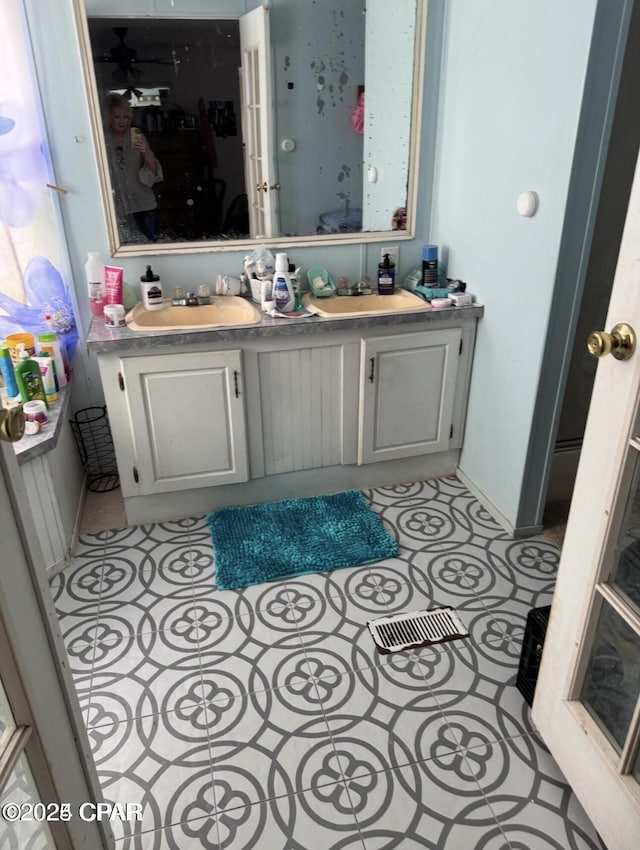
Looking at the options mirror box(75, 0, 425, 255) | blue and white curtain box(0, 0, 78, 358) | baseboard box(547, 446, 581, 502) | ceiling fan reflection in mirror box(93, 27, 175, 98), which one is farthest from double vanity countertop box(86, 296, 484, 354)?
ceiling fan reflection in mirror box(93, 27, 175, 98)

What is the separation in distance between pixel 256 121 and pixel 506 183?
957mm

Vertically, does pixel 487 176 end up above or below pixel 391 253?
above

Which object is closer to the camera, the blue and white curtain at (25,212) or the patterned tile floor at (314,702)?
the patterned tile floor at (314,702)

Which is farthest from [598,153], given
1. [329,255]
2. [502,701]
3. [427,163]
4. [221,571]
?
[221,571]

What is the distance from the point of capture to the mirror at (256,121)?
7.16 ft

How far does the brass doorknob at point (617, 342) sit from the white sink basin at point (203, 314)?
4.66 feet

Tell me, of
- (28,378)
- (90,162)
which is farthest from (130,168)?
(28,378)

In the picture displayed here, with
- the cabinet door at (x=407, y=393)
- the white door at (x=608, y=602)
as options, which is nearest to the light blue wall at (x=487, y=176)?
the cabinet door at (x=407, y=393)

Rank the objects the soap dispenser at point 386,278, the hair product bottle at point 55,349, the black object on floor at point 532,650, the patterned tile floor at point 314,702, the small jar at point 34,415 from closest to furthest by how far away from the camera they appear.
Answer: the patterned tile floor at point 314,702 → the black object on floor at point 532,650 → the small jar at point 34,415 → the hair product bottle at point 55,349 → the soap dispenser at point 386,278

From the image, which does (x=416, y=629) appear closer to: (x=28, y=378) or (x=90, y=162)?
(x=28, y=378)

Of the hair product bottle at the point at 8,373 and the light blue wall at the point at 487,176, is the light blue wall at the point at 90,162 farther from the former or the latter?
the hair product bottle at the point at 8,373

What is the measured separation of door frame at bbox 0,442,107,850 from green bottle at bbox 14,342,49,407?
131 cm

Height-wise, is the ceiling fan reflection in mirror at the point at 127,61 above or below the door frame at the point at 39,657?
above

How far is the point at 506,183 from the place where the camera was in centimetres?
211
